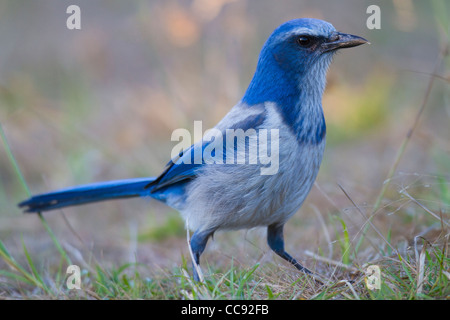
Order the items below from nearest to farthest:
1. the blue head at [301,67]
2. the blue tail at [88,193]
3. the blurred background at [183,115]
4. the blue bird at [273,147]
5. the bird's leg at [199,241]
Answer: the blue bird at [273,147] < the blue head at [301,67] < the bird's leg at [199,241] < the blue tail at [88,193] < the blurred background at [183,115]

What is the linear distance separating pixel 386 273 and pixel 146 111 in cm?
556

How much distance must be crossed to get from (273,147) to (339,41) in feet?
2.56

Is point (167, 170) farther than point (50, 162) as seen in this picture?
No

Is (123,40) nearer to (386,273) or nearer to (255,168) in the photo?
(255,168)

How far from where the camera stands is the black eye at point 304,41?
10.5ft

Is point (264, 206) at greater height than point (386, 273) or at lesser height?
greater

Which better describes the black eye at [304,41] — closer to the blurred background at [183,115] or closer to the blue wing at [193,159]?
the blue wing at [193,159]

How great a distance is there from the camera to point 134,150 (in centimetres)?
634

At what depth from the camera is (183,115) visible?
5973mm

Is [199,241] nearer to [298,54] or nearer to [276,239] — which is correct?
[276,239]

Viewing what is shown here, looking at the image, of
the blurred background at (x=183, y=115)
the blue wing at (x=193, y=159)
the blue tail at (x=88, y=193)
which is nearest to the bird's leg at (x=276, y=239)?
the blurred background at (x=183, y=115)
